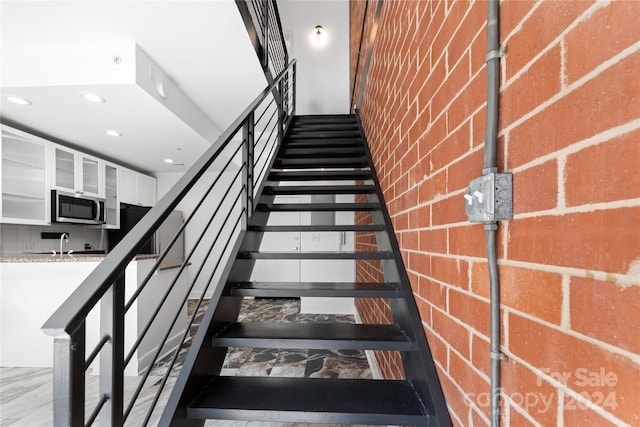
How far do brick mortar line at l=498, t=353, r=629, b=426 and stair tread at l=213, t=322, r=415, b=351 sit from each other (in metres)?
0.65

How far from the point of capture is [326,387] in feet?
3.79

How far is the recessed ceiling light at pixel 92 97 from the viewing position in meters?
2.45

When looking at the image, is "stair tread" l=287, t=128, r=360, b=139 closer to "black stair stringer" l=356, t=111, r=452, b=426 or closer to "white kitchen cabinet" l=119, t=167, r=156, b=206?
"black stair stringer" l=356, t=111, r=452, b=426

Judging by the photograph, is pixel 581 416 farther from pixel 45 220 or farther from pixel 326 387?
pixel 45 220

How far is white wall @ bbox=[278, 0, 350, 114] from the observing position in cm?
405

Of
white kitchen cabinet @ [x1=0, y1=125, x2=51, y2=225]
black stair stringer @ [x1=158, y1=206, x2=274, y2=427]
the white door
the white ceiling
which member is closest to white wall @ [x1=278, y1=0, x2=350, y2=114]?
the white ceiling

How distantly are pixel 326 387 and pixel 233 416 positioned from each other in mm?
346

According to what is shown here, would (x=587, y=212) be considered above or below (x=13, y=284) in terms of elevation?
above

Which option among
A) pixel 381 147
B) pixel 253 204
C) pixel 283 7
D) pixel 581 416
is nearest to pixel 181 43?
pixel 253 204

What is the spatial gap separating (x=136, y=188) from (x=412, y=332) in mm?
5209

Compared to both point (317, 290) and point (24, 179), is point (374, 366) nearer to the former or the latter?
point (317, 290)

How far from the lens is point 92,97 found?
250 cm

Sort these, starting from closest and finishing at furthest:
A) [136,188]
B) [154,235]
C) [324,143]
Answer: [324,143] → [154,235] → [136,188]

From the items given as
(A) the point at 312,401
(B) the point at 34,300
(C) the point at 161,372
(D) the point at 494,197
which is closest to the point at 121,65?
(B) the point at 34,300
